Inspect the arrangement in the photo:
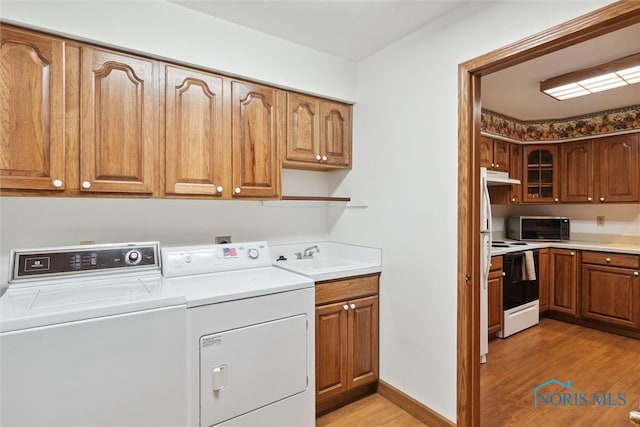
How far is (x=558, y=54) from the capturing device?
2.31 meters

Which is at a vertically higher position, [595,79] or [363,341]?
[595,79]

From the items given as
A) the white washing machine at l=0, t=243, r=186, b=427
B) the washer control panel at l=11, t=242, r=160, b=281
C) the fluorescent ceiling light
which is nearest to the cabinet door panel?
the fluorescent ceiling light

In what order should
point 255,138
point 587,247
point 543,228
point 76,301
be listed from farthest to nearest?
point 543,228 < point 587,247 < point 255,138 < point 76,301

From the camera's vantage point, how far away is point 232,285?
5.75 feet

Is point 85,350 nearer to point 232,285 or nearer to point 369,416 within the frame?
point 232,285

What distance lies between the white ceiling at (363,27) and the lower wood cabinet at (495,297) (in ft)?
5.40

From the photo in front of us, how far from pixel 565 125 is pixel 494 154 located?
1071mm

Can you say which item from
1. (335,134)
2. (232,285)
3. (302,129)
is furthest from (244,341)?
(335,134)

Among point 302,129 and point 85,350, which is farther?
point 302,129

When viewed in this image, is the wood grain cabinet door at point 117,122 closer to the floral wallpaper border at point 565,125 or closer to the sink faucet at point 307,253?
the sink faucet at point 307,253

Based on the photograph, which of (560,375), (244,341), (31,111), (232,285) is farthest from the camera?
(560,375)

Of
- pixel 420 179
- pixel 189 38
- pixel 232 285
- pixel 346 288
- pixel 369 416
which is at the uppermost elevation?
pixel 189 38

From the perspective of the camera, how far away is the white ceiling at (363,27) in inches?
71.2

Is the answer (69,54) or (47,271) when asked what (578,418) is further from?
(69,54)
